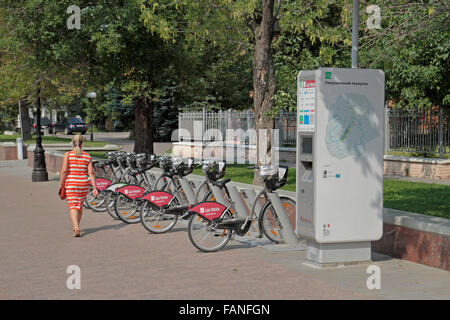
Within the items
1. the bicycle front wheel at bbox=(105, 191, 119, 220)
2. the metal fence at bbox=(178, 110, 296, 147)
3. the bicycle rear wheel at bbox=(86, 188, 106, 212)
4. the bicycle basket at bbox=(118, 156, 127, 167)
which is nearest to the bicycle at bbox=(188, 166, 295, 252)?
the bicycle front wheel at bbox=(105, 191, 119, 220)

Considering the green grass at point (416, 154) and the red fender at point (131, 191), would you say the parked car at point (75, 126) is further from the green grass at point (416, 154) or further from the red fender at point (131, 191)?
the red fender at point (131, 191)

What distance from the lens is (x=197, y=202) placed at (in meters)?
11.6

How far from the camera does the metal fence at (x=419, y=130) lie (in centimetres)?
1975

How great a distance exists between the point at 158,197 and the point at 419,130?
11.6m

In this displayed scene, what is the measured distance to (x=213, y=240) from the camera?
9641mm

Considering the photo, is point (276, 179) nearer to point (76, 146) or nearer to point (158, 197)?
point (158, 197)

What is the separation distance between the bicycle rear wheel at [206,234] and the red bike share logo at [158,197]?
1609 mm

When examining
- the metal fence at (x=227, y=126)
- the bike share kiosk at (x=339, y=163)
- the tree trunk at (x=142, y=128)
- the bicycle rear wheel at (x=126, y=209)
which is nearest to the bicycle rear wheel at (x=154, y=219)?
the bicycle rear wheel at (x=126, y=209)

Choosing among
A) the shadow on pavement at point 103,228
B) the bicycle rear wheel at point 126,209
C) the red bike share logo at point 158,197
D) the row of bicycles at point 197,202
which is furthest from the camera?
the bicycle rear wheel at point 126,209
